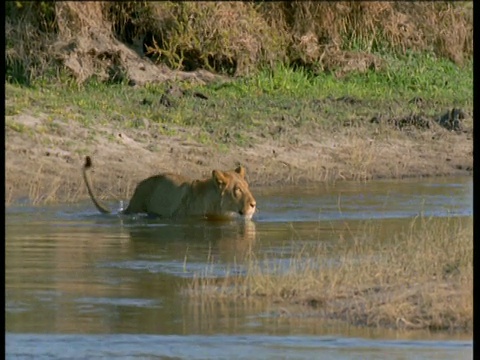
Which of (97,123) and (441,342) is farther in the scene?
(97,123)

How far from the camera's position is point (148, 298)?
8.76m

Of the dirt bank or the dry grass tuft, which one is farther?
the dry grass tuft

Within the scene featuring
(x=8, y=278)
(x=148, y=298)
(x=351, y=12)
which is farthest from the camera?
(x=351, y=12)

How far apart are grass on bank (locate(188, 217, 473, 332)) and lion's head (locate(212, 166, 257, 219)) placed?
7.58ft

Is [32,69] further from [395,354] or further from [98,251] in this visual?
[395,354]

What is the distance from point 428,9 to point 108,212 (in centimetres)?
1083

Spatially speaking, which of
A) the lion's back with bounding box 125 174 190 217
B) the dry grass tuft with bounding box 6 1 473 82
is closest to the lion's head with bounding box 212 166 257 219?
the lion's back with bounding box 125 174 190 217

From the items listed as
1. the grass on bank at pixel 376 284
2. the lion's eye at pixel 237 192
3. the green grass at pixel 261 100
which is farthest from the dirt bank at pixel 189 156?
the grass on bank at pixel 376 284

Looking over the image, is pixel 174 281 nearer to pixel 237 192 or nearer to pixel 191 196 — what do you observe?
pixel 237 192

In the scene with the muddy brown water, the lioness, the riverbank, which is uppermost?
the riverbank

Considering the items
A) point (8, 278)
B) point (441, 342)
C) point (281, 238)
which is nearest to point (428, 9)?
point (281, 238)

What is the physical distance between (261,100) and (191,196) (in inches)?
228

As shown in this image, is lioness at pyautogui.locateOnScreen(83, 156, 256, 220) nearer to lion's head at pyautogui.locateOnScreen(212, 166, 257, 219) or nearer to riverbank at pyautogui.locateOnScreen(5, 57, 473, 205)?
lion's head at pyautogui.locateOnScreen(212, 166, 257, 219)

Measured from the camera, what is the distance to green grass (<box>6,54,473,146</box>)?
16.4 m
